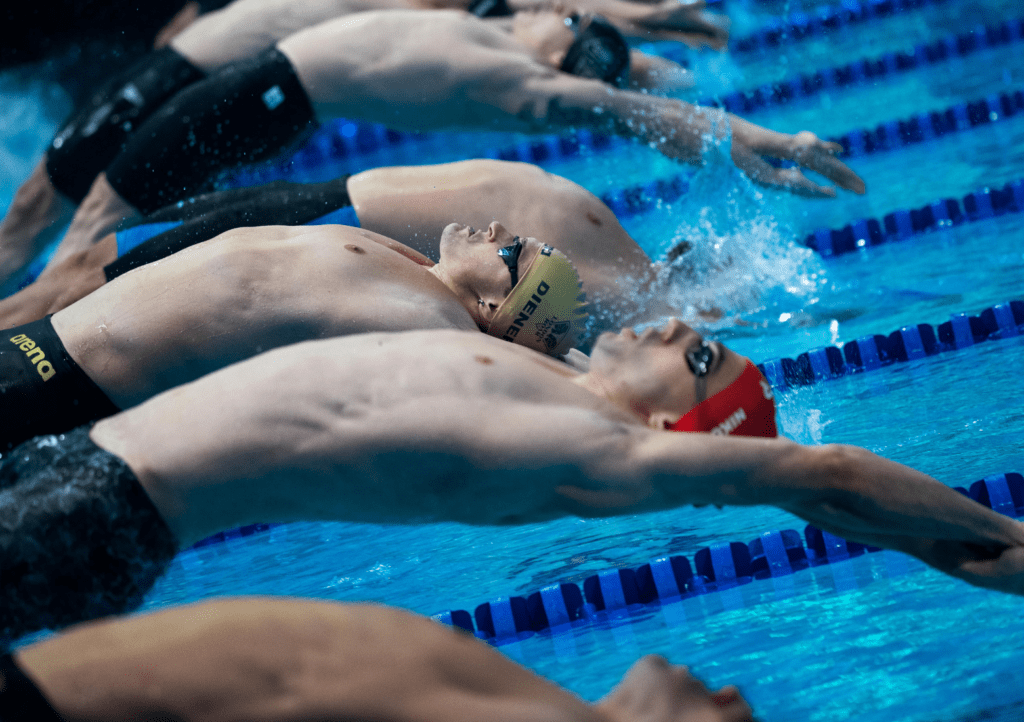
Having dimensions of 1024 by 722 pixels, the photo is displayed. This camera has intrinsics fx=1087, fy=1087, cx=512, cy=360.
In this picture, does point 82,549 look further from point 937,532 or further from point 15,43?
point 15,43

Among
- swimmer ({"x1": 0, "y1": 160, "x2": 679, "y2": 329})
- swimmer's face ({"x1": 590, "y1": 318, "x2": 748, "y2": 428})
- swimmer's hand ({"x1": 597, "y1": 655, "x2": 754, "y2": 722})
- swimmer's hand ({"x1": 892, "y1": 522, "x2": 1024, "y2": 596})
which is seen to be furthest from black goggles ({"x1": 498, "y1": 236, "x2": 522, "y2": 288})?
swimmer's hand ({"x1": 597, "y1": 655, "x2": 754, "y2": 722})

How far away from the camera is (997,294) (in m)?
3.73

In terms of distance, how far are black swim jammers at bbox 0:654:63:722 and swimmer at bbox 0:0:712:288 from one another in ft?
10.5

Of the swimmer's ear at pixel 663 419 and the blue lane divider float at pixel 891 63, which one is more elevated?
the blue lane divider float at pixel 891 63

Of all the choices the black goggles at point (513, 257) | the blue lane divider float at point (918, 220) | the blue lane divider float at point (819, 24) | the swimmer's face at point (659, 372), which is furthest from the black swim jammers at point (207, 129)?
the blue lane divider float at point (819, 24)

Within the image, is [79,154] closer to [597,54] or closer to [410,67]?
[410,67]

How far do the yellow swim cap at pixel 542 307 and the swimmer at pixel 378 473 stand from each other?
78cm

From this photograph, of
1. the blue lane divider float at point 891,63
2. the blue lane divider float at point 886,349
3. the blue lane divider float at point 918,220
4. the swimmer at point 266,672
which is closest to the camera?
the swimmer at point 266,672

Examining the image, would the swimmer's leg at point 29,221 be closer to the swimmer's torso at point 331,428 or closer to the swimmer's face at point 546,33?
the swimmer's face at point 546,33

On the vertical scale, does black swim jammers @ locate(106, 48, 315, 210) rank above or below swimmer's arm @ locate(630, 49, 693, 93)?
above

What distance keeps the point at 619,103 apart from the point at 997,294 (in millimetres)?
1546

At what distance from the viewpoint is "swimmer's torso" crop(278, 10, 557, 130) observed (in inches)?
163

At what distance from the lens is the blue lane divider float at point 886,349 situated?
3.53 metres

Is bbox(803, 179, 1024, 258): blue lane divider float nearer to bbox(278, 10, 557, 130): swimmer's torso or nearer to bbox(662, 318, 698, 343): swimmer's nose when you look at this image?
bbox(278, 10, 557, 130): swimmer's torso
